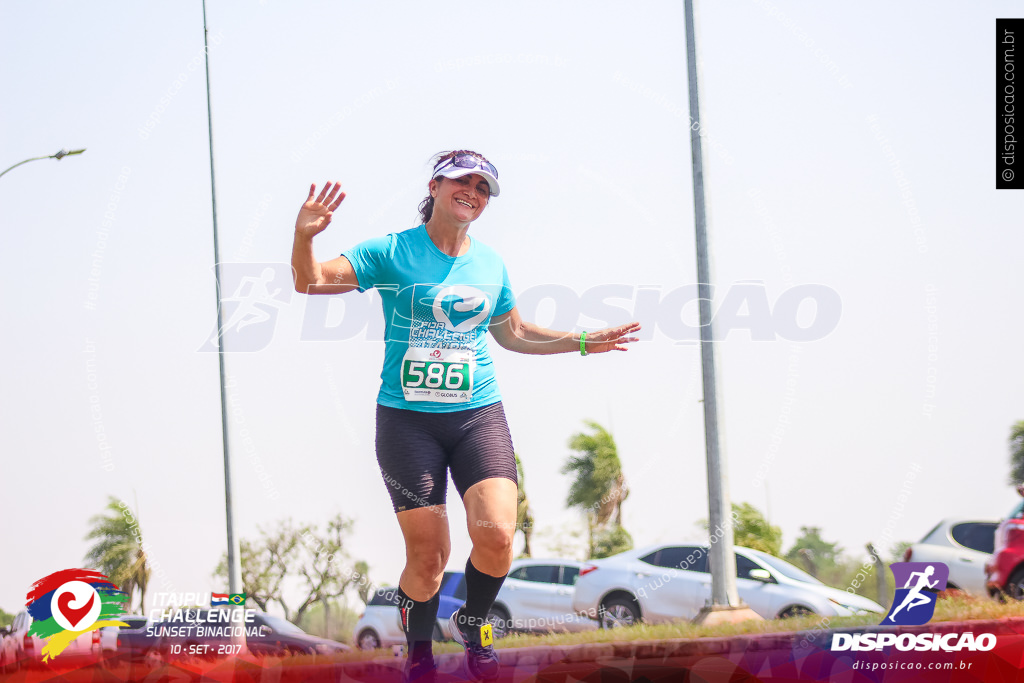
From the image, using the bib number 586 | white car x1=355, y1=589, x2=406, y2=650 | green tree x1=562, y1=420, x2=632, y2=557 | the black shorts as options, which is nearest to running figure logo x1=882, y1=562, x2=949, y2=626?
the black shorts

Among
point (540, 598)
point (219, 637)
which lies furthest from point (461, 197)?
point (540, 598)

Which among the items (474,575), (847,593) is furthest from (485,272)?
(847,593)

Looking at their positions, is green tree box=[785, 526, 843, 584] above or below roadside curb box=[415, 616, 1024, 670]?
below

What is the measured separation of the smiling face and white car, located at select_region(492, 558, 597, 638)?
4863 millimetres

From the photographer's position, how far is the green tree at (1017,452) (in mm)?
15125

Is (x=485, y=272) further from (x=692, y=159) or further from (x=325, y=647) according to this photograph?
(x=325, y=647)

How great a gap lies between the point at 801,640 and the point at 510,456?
2.14 m

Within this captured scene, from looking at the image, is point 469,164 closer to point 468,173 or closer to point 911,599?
point 468,173

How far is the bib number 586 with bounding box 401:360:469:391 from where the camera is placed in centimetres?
380

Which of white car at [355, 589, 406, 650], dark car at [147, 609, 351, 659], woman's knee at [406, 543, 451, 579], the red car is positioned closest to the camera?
woman's knee at [406, 543, 451, 579]

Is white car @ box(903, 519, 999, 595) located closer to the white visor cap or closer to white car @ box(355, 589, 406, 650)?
white car @ box(355, 589, 406, 650)

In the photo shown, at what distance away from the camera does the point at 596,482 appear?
52.3 feet

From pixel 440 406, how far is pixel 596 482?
1244cm

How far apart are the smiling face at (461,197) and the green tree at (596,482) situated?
11756mm
